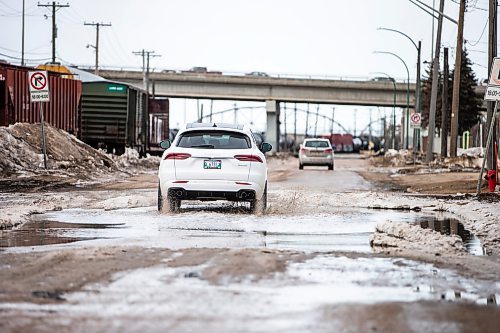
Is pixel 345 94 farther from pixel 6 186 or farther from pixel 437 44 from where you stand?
pixel 6 186

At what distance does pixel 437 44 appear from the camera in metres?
48.5

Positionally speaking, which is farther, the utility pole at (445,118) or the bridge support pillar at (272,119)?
the bridge support pillar at (272,119)

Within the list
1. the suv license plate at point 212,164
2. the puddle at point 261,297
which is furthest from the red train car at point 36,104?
the puddle at point 261,297

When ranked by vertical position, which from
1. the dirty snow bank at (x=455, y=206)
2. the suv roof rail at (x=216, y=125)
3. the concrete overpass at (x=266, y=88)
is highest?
the concrete overpass at (x=266, y=88)

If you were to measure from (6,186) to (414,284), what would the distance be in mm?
17982

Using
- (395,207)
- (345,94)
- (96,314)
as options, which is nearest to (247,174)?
(395,207)

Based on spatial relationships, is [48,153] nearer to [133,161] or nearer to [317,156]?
[133,161]

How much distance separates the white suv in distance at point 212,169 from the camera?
Result: 15.8 m

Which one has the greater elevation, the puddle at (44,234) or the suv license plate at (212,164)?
the suv license plate at (212,164)

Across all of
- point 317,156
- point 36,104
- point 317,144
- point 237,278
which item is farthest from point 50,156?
point 237,278

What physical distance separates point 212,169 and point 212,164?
3.3 inches

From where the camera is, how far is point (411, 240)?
11.6 m

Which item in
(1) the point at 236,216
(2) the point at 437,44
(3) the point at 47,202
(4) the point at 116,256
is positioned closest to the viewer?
(4) the point at 116,256

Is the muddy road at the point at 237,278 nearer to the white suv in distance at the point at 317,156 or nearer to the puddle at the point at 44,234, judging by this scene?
the puddle at the point at 44,234
